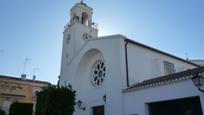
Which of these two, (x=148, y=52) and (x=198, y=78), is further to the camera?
(x=148, y=52)

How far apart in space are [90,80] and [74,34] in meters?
6.30

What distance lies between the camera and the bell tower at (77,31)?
21422mm

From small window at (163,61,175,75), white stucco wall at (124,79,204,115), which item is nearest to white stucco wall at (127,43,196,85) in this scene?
small window at (163,61,175,75)

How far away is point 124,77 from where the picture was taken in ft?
43.4

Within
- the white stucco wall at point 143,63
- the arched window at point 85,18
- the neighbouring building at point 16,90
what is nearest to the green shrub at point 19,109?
the arched window at point 85,18

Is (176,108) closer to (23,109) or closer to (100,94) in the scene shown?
(100,94)

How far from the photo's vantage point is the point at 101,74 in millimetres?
16250

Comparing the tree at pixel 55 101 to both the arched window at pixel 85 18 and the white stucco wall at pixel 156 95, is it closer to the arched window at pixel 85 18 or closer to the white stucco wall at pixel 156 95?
the white stucco wall at pixel 156 95

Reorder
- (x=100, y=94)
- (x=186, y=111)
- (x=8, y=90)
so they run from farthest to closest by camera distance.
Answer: (x=8, y=90), (x=100, y=94), (x=186, y=111)

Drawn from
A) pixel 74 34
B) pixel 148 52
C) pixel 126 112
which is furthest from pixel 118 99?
pixel 74 34

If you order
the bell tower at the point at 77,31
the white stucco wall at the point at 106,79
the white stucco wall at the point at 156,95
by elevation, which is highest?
the bell tower at the point at 77,31

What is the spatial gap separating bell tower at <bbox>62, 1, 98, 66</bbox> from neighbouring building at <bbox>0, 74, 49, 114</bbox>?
17.2 metres

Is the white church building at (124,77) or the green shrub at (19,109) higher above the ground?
the white church building at (124,77)

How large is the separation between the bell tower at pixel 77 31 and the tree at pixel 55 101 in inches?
326
